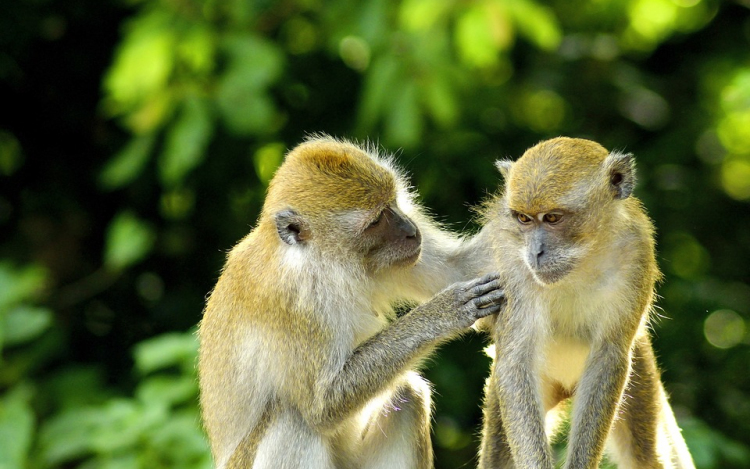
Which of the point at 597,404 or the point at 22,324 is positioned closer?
the point at 597,404

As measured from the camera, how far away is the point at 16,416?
6.14 meters

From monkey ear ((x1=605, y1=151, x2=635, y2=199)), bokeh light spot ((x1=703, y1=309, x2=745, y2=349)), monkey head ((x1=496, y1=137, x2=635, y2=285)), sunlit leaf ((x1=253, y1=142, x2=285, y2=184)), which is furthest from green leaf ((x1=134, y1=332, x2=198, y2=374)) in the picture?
bokeh light spot ((x1=703, y1=309, x2=745, y2=349))

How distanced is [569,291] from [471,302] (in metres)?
0.45

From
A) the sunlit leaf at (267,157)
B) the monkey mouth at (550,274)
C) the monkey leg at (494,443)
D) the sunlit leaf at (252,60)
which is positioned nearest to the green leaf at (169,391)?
the sunlit leaf at (252,60)

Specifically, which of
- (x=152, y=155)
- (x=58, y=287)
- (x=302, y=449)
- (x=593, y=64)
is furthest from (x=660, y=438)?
(x=58, y=287)

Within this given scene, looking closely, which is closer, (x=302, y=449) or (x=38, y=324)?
(x=302, y=449)

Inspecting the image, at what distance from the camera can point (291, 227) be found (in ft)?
14.6

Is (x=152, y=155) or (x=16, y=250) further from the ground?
(x=152, y=155)

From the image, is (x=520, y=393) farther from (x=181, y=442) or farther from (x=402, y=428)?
(x=181, y=442)

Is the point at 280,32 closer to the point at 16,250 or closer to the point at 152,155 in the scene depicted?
the point at 152,155

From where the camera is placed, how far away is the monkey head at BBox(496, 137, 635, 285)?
151 inches

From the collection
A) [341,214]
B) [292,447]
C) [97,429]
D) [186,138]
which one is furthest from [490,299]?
[97,429]

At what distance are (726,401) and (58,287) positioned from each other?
6139 millimetres

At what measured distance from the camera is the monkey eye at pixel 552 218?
12.7 feet
